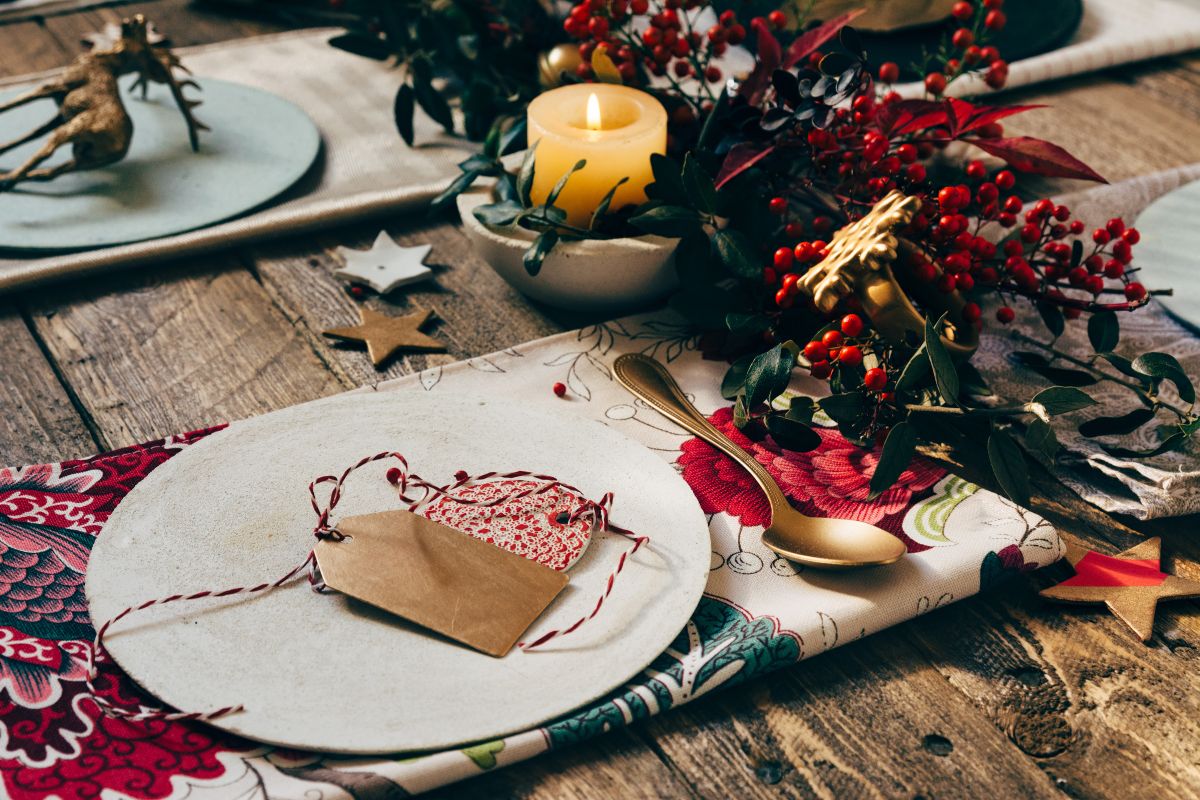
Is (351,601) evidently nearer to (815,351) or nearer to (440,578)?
(440,578)

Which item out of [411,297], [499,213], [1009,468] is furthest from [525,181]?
[1009,468]

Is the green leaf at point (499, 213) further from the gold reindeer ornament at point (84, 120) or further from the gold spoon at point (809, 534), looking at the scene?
the gold reindeer ornament at point (84, 120)

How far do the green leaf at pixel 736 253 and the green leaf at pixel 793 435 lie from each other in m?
0.10

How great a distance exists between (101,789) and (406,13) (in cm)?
80

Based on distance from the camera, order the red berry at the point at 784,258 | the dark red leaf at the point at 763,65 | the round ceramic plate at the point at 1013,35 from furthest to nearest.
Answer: the round ceramic plate at the point at 1013,35 → the dark red leaf at the point at 763,65 → the red berry at the point at 784,258

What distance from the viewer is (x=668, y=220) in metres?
0.67

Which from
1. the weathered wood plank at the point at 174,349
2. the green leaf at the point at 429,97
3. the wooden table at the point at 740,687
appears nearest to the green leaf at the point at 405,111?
the green leaf at the point at 429,97

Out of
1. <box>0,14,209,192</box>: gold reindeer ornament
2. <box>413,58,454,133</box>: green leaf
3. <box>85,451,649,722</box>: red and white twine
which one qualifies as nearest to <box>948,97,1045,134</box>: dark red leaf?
<box>85,451,649,722</box>: red and white twine

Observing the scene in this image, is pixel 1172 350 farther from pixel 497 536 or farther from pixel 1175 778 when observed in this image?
pixel 497 536

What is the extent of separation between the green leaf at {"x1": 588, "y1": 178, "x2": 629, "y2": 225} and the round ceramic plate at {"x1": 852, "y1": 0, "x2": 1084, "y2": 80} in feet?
1.49

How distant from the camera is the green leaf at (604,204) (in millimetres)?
687

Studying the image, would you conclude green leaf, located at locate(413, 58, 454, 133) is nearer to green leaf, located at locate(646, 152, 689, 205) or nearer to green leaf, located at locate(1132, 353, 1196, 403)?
green leaf, located at locate(646, 152, 689, 205)

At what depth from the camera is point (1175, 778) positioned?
46 centimetres

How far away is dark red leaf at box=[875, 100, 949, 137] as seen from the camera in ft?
2.21
